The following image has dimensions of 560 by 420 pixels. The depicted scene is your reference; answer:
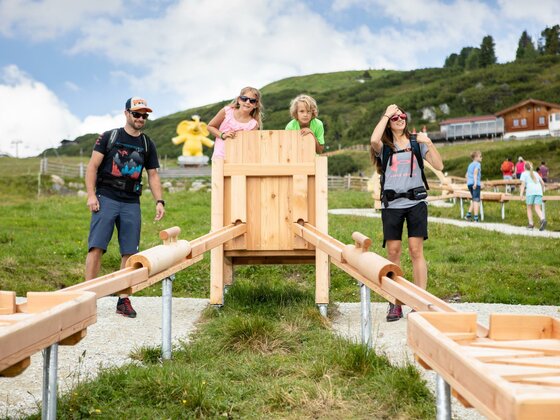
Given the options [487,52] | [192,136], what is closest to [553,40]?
[487,52]

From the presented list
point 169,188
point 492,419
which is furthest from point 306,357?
point 169,188

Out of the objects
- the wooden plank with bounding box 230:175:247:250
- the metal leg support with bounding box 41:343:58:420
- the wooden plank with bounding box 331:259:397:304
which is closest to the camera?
the metal leg support with bounding box 41:343:58:420

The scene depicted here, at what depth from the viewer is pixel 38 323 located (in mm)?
2266

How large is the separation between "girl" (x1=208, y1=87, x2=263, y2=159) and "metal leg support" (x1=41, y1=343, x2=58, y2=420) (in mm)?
4253

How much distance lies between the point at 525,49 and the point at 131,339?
13893cm

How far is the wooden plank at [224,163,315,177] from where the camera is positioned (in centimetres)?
657

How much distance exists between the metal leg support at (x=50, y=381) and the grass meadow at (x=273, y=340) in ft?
2.13

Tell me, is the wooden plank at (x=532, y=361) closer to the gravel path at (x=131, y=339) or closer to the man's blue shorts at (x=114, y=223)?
the gravel path at (x=131, y=339)

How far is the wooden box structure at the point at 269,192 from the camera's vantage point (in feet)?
21.5

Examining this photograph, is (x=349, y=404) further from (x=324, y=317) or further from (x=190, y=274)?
(x=190, y=274)

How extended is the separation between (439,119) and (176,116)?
67082mm

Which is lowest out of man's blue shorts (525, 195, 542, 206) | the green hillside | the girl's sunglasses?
man's blue shorts (525, 195, 542, 206)

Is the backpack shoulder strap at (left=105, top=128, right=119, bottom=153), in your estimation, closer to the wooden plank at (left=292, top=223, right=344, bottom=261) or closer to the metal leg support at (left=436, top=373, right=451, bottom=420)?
the wooden plank at (left=292, top=223, right=344, bottom=261)

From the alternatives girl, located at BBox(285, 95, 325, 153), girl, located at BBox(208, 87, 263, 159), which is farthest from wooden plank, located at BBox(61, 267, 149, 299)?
girl, located at BBox(285, 95, 325, 153)
